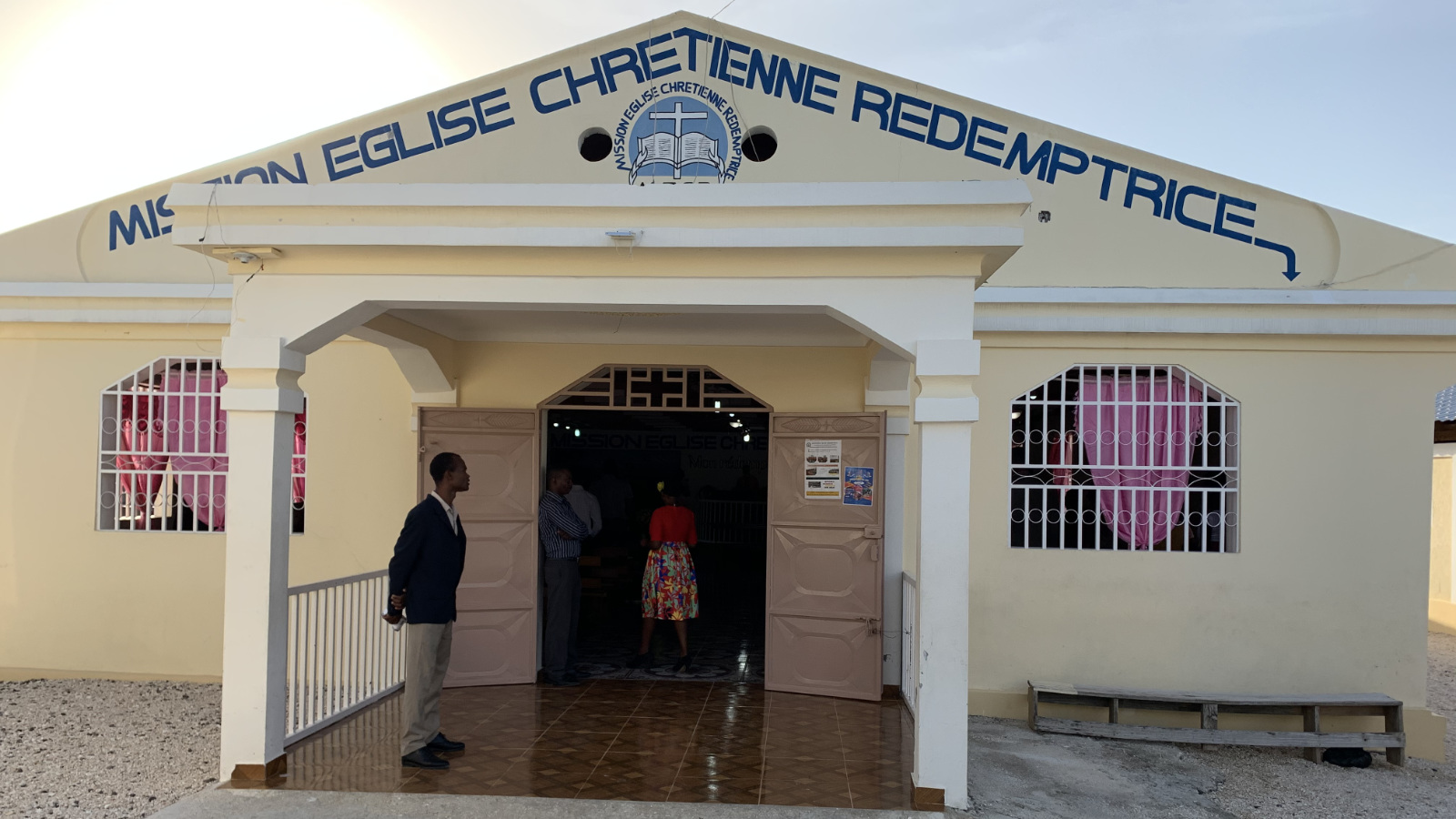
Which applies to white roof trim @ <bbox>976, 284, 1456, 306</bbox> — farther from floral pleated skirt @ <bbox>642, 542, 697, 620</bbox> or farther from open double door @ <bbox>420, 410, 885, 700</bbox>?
floral pleated skirt @ <bbox>642, 542, 697, 620</bbox>

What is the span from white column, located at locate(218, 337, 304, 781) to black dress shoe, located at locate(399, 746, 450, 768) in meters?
0.64

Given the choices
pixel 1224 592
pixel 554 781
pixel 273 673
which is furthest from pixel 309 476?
pixel 1224 592

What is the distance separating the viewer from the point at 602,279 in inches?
211

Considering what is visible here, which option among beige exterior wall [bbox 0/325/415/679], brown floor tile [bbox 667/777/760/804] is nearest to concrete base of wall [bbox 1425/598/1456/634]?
brown floor tile [bbox 667/777/760/804]

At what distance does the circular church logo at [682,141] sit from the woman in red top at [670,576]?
261 centimetres

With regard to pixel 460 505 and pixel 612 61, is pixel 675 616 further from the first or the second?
pixel 612 61

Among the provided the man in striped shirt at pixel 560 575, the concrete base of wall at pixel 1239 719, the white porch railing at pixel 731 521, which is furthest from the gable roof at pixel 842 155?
the white porch railing at pixel 731 521

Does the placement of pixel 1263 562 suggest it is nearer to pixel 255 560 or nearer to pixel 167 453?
pixel 255 560

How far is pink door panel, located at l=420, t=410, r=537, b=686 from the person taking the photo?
7.75m

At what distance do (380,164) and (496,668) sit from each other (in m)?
4.05

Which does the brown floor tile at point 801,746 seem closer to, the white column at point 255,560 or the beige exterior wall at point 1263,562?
the beige exterior wall at point 1263,562

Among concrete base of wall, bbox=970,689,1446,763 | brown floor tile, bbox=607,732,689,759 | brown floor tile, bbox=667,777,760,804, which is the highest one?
brown floor tile, bbox=667,777,760,804

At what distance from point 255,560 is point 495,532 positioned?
8.77 ft

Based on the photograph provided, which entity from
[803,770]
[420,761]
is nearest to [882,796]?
[803,770]
